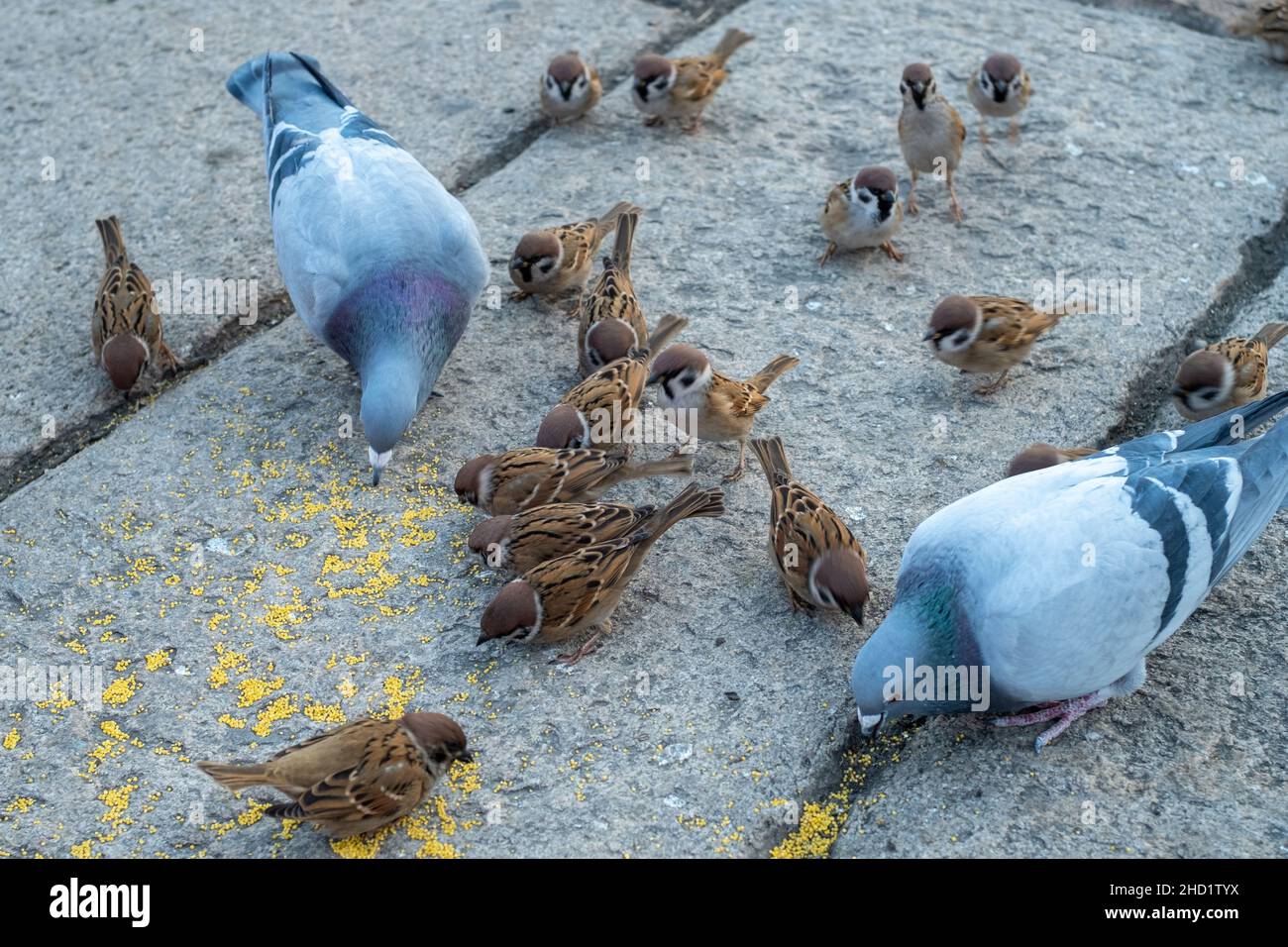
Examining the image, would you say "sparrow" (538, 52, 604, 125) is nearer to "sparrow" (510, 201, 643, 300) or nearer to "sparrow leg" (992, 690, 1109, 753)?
"sparrow" (510, 201, 643, 300)

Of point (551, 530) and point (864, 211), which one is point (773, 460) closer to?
point (551, 530)

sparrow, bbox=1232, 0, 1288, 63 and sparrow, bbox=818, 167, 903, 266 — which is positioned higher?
sparrow, bbox=1232, 0, 1288, 63

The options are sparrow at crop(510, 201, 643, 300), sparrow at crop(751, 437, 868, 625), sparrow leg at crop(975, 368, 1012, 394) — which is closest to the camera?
sparrow at crop(751, 437, 868, 625)

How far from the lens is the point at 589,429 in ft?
15.1

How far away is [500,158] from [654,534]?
110 inches

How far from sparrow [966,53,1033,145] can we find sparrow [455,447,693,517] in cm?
261

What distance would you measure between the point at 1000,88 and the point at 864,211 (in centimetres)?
115

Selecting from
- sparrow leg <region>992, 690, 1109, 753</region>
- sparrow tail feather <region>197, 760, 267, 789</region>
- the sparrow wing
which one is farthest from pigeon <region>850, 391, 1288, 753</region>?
sparrow tail feather <region>197, 760, 267, 789</region>

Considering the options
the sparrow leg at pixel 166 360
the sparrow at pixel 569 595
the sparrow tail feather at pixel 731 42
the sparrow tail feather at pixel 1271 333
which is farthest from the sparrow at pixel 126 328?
the sparrow tail feather at pixel 1271 333

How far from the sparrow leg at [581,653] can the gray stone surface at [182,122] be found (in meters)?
2.14

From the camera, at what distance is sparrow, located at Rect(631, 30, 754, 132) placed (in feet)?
20.0

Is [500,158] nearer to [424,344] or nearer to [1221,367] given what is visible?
[424,344]

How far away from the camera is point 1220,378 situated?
4.46 metres

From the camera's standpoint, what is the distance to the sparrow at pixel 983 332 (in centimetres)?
475
